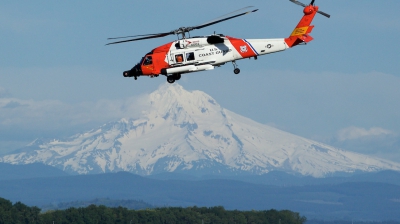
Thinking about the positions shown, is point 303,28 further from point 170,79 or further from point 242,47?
point 170,79

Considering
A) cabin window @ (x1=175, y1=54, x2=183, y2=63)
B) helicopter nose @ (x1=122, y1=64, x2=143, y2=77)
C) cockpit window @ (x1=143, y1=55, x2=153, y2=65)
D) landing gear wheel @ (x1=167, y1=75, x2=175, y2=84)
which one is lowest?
landing gear wheel @ (x1=167, y1=75, x2=175, y2=84)

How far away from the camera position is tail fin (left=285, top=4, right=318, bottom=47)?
244 feet

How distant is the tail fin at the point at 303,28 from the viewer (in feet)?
244

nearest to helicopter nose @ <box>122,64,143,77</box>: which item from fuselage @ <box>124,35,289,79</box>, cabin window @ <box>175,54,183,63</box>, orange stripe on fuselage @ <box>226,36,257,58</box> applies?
fuselage @ <box>124,35,289,79</box>

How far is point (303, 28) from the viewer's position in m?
74.7

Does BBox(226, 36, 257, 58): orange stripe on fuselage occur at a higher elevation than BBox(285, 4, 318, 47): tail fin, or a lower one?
lower

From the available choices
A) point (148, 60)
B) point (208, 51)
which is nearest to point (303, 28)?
point (208, 51)

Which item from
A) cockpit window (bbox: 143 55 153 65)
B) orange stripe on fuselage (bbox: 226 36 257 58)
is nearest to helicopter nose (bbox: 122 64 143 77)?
cockpit window (bbox: 143 55 153 65)

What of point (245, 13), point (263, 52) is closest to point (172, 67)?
point (263, 52)

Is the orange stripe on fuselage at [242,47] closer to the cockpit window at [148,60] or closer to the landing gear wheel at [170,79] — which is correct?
the landing gear wheel at [170,79]

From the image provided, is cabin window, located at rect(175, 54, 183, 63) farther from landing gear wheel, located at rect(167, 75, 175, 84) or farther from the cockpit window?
the cockpit window

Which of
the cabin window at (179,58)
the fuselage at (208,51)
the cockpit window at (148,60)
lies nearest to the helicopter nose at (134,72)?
the cockpit window at (148,60)

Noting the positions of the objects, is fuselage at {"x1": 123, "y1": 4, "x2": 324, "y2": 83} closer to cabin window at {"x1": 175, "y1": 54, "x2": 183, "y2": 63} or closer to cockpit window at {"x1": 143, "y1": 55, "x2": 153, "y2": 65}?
cabin window at {"x1": 175, "y1": 54, "x2": 183, "y2": 63}

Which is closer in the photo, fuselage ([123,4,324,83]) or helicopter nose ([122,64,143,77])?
fuselage ([123,4,324,83])
